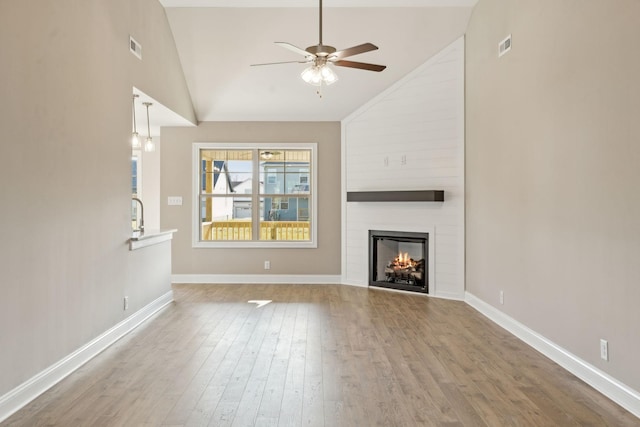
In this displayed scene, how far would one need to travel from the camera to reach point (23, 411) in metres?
2.89

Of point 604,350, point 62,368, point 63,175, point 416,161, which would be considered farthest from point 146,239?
point 604,350

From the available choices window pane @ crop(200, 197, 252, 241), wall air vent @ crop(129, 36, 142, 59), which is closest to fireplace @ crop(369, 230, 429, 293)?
window pane @ crop(200, 197, 252, 241)

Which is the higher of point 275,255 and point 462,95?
point 462,95

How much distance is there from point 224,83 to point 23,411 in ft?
16.1

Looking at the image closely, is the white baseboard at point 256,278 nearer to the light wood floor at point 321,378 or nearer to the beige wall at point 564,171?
the light wood floor at point 321,378

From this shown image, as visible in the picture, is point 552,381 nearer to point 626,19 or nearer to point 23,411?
point 626,19

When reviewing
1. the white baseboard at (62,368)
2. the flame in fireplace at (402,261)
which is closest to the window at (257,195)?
the flame in fireplace at (402,261)

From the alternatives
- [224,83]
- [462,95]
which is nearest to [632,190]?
[462,95]

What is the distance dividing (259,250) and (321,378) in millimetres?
4446

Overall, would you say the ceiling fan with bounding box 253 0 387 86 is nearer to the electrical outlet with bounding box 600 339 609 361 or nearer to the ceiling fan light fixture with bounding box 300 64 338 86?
the ceiling fan light fixture with bounding box 300 64 338 86

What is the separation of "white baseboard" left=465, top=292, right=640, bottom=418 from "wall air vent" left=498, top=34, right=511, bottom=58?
264 centimetres

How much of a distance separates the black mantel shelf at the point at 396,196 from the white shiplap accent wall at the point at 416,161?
152 mm

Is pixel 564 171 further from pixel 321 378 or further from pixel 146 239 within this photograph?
pixel 146 239

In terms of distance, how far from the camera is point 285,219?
7.87 m
